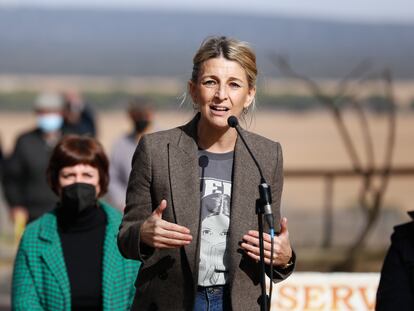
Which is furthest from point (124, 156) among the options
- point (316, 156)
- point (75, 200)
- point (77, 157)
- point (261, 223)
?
point (316, 156)

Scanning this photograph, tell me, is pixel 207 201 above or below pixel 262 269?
above

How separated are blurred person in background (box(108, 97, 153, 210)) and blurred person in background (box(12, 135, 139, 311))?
4212 millimetres

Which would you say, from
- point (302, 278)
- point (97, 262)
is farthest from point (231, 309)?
point (302, 278)

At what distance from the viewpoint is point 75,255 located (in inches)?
234

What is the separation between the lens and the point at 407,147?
35000 mm

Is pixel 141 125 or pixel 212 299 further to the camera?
pixel 141 125

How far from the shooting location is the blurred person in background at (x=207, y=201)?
15.2ft

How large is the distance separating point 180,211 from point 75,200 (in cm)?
151

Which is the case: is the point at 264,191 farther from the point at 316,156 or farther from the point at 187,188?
the point at 316,156

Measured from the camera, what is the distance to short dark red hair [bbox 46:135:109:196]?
20.3 feet

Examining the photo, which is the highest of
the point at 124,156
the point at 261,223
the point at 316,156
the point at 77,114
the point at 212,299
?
the point at 316,156

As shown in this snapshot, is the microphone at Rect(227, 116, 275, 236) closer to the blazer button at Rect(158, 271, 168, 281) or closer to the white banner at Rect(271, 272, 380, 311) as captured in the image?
the blazer button at Rect(158, 271, 168, 281)

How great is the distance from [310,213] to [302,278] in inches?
467

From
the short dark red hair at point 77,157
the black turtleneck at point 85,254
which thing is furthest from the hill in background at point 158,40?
the black turtleneck at point 85,254
